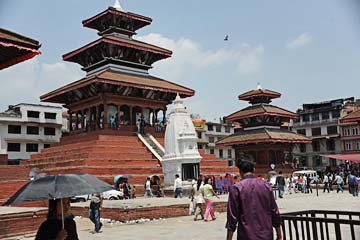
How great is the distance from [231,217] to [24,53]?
752 cm

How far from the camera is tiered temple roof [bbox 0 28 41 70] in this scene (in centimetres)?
984

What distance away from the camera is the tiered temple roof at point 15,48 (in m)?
9.84

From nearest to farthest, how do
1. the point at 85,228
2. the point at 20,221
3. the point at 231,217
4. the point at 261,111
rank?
the point at 231,217 → the point at 20,221 → the point at 85,228 → the point at 261,111

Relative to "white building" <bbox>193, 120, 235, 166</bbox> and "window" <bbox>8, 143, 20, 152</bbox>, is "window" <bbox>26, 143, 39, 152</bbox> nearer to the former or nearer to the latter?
"window" <bbox>8, 143, 20, 152</bbox>

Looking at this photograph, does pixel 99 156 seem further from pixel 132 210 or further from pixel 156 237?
pixel 156 237

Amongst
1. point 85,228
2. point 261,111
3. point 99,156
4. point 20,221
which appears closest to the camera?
point 20,221

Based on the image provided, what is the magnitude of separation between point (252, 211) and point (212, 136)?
66.6 metres

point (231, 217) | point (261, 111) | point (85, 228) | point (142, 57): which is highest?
point (142, 57)

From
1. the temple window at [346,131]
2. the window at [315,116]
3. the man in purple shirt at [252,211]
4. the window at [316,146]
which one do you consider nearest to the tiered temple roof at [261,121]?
the temple window at [346,131]

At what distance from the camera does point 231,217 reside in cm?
520

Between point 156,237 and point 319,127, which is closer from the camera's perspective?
point 156,237

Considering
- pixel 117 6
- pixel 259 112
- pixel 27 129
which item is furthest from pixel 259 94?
pixel 27 129

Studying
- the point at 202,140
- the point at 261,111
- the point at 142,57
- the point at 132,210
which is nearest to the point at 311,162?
the point at 202,140

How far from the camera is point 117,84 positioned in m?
29.8
